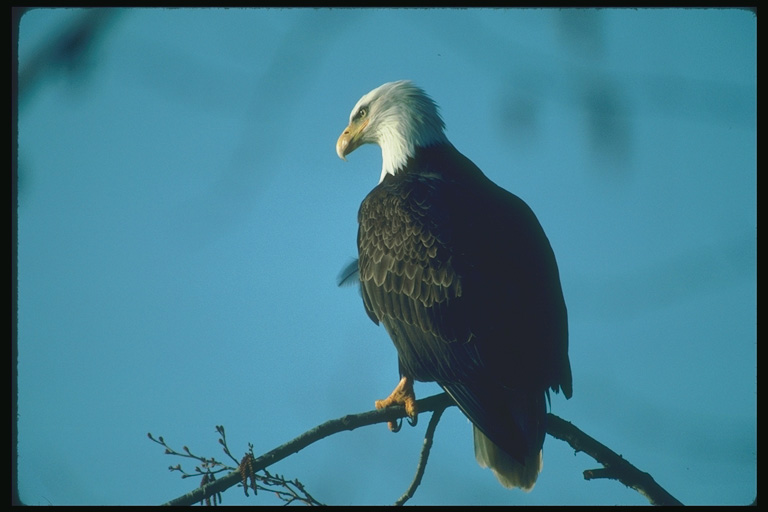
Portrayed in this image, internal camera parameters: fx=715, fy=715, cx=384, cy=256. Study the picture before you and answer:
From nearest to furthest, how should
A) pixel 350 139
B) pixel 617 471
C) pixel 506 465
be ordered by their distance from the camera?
pixel 617 471 < pixel 506 465 < pixel 350 139

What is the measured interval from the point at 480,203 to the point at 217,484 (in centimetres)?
196

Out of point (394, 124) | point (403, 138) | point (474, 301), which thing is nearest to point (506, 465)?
point (474, 301)

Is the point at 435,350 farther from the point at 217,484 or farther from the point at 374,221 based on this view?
the point at 217,484

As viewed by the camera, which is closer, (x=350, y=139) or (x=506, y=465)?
(x=506, y=465)

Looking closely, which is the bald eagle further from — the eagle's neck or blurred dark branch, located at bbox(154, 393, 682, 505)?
the eagle's neck

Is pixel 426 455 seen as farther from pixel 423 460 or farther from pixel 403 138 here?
pixel 403 138

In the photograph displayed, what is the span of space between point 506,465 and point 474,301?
37.4 inches

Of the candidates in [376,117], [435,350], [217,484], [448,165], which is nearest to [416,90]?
[376,117]

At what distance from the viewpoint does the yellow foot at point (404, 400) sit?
3672 mm

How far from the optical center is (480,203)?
3863 millimetres

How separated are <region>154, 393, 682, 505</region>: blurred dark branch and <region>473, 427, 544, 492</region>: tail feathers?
1.27ft

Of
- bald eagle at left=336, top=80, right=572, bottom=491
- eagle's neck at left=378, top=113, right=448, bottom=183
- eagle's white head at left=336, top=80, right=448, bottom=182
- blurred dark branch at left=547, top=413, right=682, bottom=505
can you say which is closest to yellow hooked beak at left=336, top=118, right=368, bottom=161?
eagle's white head at left=336, top=80, right=448, bottom=182

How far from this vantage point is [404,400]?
3.76m

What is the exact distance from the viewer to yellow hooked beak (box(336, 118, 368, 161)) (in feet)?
16.4
